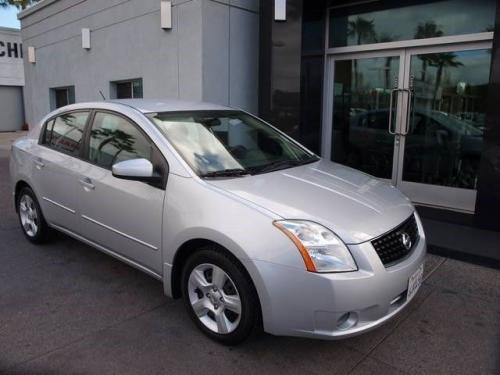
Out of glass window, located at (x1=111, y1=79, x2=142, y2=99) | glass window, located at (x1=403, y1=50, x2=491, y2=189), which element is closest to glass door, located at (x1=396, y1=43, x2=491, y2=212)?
glass window, located at (x1=403, y1=50, x2=491, y2=189)

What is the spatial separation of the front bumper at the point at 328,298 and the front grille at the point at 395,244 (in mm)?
74

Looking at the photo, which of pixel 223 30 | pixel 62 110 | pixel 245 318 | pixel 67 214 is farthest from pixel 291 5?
pixel 245 318

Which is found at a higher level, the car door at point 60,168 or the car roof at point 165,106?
the car roof at point 165,106

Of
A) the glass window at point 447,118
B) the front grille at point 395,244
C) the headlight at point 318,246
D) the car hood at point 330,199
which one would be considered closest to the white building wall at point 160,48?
the glass window at point 447,118

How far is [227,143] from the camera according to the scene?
143 inches

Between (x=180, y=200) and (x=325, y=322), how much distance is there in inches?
48.3

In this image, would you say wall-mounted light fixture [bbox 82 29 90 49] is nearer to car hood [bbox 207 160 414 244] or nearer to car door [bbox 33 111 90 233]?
car door [bbox 33 111 90 233]

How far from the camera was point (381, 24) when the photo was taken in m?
6.66

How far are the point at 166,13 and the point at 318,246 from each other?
638cm

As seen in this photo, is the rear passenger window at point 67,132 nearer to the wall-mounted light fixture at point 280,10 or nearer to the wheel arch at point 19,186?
the wheel arch at point 19,186

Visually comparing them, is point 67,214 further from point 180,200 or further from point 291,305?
point 291,305

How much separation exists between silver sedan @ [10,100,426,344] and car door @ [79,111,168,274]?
0.04ft

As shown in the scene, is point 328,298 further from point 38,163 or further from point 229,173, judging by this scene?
point 38,163

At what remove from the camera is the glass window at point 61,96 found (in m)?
11.8
